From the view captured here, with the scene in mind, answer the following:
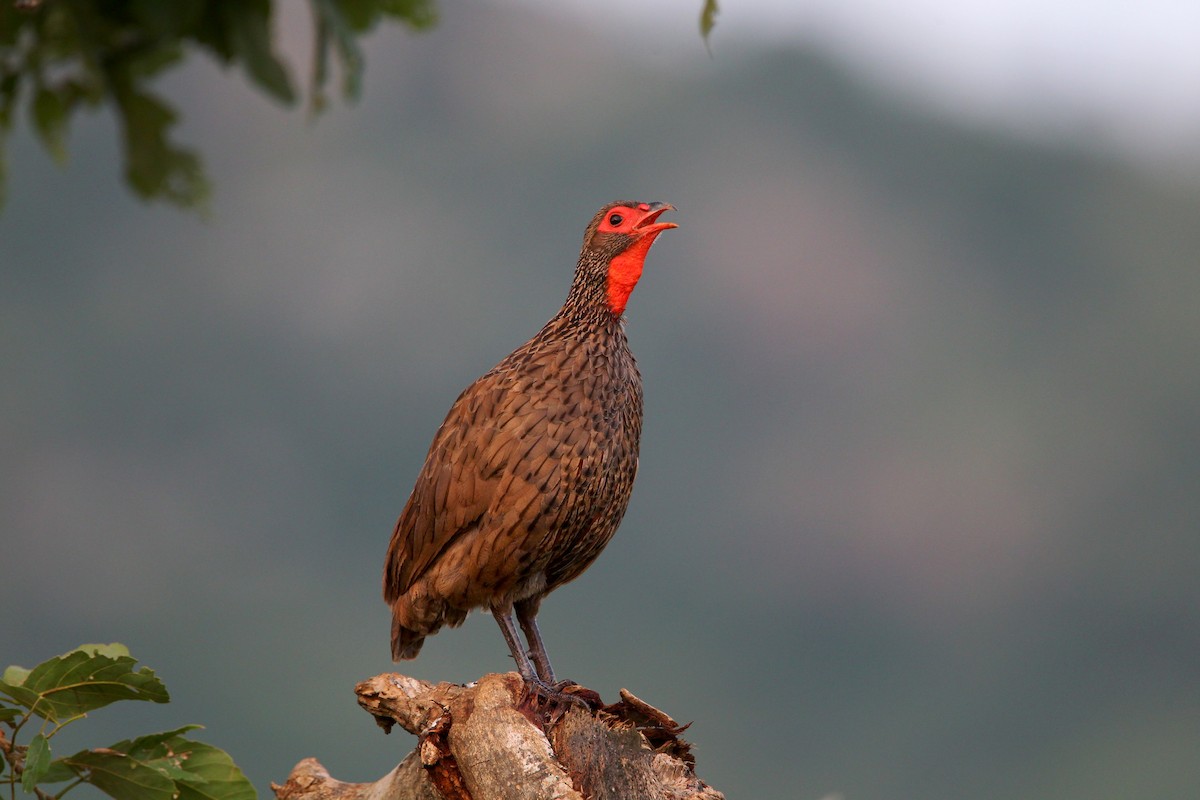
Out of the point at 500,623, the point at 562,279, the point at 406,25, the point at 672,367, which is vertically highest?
the point at 562,279

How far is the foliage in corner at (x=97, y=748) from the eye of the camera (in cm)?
298

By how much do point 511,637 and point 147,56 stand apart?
362 centimetres

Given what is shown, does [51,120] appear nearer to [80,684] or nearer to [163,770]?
[80,684]

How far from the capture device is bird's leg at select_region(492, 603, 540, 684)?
472 centimetres

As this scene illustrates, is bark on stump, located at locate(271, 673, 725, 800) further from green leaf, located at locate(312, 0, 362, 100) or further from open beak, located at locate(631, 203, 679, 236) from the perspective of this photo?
green leaf, located at locate(312, 0, 362, 100)

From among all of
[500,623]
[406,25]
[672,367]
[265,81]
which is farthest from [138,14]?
[672,367]

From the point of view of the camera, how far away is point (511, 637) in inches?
189

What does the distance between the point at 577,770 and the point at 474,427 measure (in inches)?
54.1

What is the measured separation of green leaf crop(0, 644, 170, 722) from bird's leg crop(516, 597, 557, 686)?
2193 mm

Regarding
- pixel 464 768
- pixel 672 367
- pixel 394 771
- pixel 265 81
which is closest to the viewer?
pixel 265 81

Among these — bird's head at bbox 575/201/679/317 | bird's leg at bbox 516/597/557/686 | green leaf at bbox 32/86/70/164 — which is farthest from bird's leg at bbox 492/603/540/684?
green leaf at bbox 32/86/70/164

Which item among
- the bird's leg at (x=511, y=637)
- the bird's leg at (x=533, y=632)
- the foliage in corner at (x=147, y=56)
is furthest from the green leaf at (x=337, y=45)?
the bird's leg at (x=533, y=632)

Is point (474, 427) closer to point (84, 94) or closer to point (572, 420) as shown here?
point (572, 420)

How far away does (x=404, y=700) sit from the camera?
4426 mm
